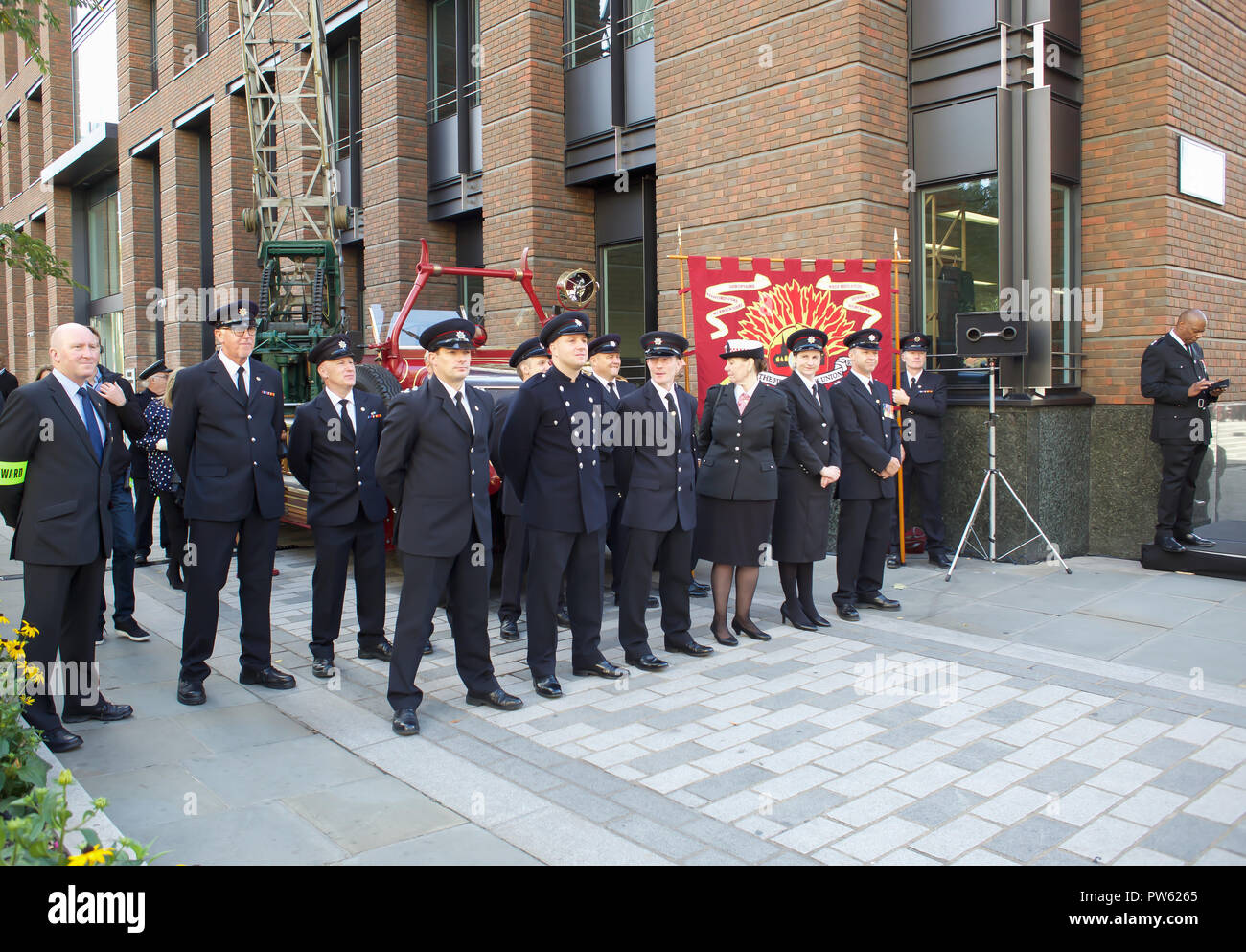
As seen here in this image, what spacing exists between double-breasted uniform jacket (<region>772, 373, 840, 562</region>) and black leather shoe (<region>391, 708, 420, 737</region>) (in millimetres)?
2969

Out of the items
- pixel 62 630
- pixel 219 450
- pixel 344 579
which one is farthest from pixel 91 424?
pixel 344 579

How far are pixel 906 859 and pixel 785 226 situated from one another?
721 cm

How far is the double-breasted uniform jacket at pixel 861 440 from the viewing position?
23.6ft

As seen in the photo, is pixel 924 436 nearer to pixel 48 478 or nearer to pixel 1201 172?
pixel 1201 172

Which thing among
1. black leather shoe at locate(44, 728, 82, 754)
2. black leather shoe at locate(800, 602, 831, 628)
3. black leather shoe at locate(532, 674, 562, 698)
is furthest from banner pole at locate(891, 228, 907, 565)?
black leather shoe at locate(44, 728, 82, 754)

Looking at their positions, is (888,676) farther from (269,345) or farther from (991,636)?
(269,345)

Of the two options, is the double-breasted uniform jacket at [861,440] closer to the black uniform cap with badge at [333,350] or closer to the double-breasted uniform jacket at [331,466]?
the double-breasted uniform jacket at [331,466]

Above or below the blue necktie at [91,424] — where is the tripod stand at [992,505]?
below

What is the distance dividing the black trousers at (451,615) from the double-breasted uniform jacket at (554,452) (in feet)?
1.68

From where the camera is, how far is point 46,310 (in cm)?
3594

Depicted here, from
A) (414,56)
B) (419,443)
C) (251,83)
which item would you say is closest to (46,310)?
(251,83)

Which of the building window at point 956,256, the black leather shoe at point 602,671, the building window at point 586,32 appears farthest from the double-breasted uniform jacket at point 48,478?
the building window at point 586,32

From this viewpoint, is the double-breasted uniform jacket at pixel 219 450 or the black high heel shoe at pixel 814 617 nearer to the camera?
the double-breasted uniform jacket at pixel 219 450

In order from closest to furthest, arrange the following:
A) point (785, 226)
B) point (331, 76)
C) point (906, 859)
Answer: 1. point (906, 859)
2. point (785, 226)
3. point (331, 76)
